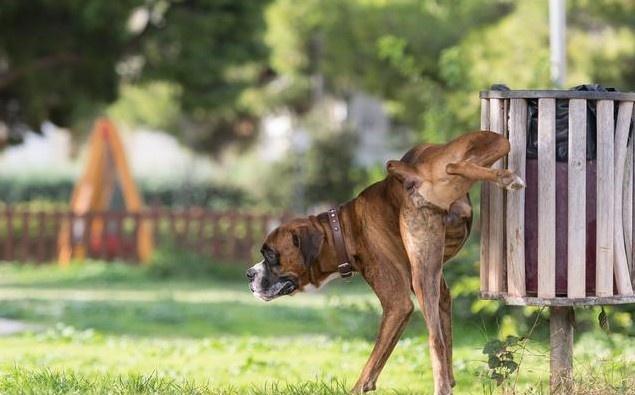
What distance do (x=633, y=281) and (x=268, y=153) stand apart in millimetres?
41087

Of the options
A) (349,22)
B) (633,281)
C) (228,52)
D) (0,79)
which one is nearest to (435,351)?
(633,281)

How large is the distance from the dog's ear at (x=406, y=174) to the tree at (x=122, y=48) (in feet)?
37.0

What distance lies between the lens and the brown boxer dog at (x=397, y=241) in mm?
6441

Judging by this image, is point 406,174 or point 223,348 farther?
point 223,348

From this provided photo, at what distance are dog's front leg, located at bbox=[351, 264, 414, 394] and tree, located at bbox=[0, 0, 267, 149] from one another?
11.2 m

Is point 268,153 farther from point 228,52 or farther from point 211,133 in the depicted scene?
point 228,52

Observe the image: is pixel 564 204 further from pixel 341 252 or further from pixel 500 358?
pixel 341 252

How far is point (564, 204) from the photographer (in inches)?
264

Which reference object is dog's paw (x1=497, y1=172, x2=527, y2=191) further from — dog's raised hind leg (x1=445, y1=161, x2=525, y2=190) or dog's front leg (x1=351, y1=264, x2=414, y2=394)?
dog's front leg (x1=351, y1=264, x2=414, y2=394)

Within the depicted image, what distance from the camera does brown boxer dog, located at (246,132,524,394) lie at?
644 cm

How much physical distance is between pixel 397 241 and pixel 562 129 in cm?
98

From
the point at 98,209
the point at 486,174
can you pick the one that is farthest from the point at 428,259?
the point at 98,209

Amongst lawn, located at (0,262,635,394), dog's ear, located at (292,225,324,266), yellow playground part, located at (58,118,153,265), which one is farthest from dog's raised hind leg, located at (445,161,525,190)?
yellow playground part, located at (58,118,153,265)

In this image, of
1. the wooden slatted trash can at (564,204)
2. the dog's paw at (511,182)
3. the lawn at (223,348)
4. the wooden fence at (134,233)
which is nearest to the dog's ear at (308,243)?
the lawn at (223,348)
